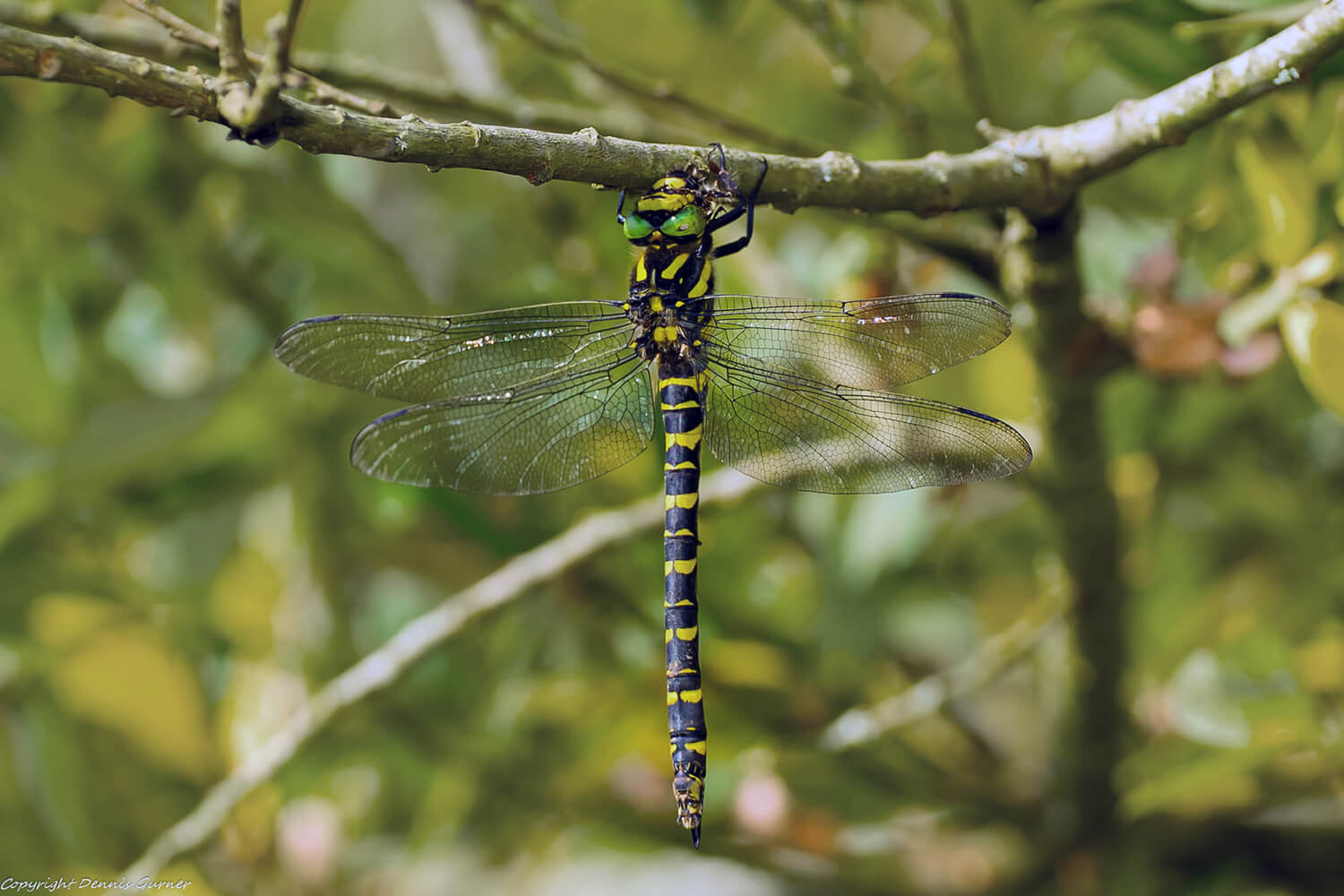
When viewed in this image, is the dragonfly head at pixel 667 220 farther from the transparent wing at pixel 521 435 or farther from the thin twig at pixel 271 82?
the thin twig at pixel 271 82

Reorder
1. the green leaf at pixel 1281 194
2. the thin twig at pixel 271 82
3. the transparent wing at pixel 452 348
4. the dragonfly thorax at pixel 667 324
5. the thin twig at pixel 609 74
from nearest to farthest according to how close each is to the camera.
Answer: the thin twig at pixel 271 82 → the green leaf at pixel 1281 194 → the thin twig at pixel 609 74 → the transparent wing at pixel 452 348 → the dragonfly thorax at pixel 667 324

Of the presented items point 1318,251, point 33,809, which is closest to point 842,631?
point 1318,251

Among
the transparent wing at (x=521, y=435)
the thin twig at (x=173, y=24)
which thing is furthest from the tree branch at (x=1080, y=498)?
the thin twig at (x=173, y=24)

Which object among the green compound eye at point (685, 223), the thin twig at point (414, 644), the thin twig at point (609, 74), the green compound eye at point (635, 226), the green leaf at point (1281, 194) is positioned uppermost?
the thin twig at point (609, 74)

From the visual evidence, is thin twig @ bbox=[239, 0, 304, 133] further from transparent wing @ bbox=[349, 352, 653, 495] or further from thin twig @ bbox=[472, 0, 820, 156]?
transparent wing @ bbox=[349, 352, 653, 495]

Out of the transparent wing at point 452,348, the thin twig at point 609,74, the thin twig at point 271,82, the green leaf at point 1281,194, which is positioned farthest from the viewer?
the transparent wing at point 452,348

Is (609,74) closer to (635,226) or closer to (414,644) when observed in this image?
(635,226)

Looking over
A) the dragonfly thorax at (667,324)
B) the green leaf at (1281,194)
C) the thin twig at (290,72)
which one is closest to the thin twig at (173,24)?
the thin twig at (290,72)

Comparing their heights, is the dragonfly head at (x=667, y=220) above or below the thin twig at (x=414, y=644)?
above

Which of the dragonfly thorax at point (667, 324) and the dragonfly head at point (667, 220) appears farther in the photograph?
the dragonfly thorax at point (667, 324)
